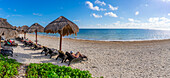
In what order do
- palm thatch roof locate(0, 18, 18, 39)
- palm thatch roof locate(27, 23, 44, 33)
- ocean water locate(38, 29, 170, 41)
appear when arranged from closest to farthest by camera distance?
palm thatch roof locate(0, 18, 18, 39) < palm thatch roof locate(27, 23, 44, 33) < ocean water locate(38, 29, 170, 41)

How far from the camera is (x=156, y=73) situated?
5.24 metres

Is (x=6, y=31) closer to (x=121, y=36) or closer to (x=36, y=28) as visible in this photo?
(x=36, y=28)

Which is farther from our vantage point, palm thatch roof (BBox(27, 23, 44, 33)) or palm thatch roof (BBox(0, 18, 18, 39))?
palm thatch roof (BBox(27, 23, 44, 33))

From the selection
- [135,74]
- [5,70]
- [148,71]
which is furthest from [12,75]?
[148,71]

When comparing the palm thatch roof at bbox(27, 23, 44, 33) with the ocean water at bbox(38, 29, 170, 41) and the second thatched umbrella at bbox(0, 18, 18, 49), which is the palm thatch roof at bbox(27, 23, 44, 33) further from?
the ocean water at bbox(38, 29, 170, 41)

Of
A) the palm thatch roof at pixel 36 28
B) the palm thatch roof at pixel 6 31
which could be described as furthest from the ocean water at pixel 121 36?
the palm thatch roof at pixel 6 31

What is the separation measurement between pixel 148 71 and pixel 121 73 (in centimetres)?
170

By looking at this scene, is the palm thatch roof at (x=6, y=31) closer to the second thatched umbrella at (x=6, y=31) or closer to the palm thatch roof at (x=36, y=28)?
the second thatched umbrella at (x=6, y=31)

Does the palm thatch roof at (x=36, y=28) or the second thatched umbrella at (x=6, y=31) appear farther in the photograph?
the palm thatch roof at (x=36, y=28)

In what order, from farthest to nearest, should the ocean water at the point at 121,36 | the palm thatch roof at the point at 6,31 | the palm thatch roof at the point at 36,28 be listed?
the ocean water at the point at 121,36 < the palm thatch roof at the point at 36,28 < the palm thatch roof at the point at 6,31

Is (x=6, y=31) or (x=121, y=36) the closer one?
(x=6, y=31)

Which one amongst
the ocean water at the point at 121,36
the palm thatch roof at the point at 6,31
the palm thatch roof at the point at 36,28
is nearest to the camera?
the palm thatch roof at the point at 6,31

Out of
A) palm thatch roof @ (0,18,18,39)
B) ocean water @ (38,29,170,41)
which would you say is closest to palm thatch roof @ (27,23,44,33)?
palm thatch roof @ (0,18,18,39)

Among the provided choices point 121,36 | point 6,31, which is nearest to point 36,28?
point 6,31
